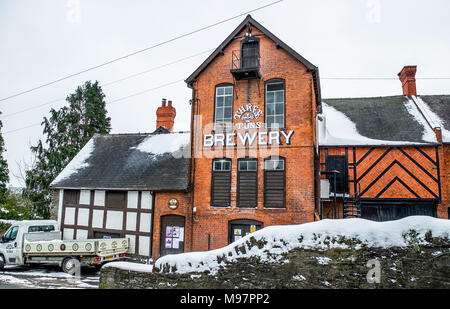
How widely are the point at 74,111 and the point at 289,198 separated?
2205cm

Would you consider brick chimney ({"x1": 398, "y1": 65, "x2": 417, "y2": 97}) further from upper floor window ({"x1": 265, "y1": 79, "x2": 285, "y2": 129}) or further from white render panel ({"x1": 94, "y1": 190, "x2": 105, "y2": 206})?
white render panel ({"x1": 94, "y1": 190, "x2": 105, "y2": 206})

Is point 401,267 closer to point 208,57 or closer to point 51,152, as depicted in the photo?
point 208,57

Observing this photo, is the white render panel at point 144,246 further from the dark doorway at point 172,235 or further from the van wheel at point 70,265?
the van wheel at point 70,265

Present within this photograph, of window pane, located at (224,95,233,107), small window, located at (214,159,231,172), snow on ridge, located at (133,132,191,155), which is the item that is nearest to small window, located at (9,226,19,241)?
snow on ridge, located at (133,132,191,155)

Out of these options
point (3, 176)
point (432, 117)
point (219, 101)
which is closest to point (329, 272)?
point (219, 101)

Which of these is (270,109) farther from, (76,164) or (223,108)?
(76,164)

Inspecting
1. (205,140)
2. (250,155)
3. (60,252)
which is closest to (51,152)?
(60,252)

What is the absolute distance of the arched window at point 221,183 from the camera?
13.2 meters

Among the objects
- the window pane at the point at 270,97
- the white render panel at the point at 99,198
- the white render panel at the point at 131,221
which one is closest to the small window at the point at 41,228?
the white render panel at the point at 99,198

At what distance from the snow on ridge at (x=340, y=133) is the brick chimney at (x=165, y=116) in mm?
10866

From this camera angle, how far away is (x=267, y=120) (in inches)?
517

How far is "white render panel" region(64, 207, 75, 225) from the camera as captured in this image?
16141 millimetres

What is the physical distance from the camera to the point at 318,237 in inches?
236

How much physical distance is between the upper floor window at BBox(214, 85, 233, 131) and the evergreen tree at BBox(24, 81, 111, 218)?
16.7 m
